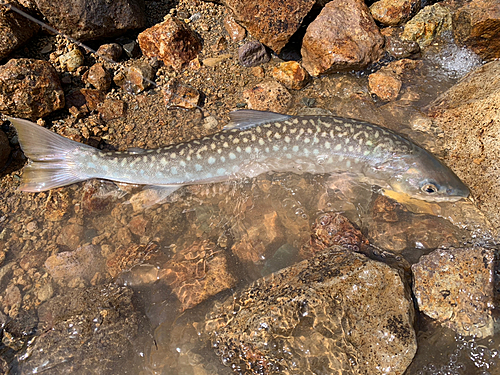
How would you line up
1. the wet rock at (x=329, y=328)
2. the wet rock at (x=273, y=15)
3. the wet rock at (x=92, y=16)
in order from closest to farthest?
the wet rock at (x=329, y=328) < the wet rock at (x=92, y=16) < the wet rock at (x=273, y=15)

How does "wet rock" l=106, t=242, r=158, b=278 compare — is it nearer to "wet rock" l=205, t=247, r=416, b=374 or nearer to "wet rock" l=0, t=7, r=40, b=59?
"wet rock" l=205, t=247, r=416, b=374

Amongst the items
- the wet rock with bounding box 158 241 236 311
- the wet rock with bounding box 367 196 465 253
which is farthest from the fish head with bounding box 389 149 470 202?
the wet rock with bounding box 158 241 236 311

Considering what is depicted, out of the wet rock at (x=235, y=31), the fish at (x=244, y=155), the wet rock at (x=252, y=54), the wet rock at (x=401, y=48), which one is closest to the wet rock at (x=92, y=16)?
the wet rock at (x=235, y=31)

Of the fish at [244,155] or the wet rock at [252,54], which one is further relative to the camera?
the wet rock at [252,54]

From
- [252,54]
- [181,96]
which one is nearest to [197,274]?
[181,96]

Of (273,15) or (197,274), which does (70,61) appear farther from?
(197,274)

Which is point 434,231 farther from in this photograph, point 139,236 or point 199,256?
point 139,236

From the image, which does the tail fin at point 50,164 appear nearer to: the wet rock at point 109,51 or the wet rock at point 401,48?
the wet rock at point 109,51
